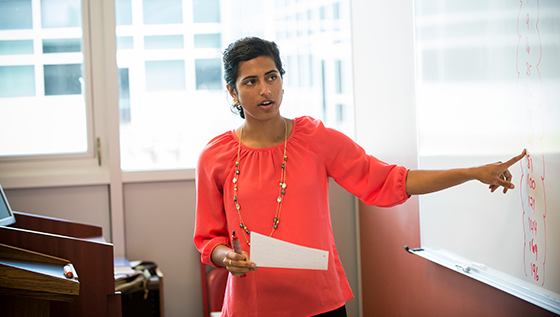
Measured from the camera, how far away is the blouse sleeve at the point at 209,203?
1.38m

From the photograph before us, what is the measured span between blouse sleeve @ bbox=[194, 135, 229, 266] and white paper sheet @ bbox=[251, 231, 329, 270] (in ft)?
0.76

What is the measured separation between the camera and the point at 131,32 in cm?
301

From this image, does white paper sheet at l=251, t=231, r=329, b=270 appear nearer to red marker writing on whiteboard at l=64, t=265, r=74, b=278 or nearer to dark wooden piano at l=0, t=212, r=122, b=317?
red marker writing on whiteboard at l=64, t=265, r=74, b=278

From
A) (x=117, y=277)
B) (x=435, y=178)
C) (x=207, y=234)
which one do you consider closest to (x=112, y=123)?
Result: (x=117, y=277)

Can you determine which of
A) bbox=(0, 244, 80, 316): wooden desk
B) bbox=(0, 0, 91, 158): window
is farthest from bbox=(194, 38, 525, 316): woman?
bbox=(0, 0, 91, 158): window

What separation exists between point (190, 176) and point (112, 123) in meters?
0.58

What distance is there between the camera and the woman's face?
4.33ft

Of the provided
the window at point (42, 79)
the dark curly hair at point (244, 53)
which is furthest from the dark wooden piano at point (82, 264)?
the window at point (42, 79)

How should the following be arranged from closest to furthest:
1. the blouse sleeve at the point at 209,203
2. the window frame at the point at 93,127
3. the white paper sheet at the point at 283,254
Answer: the white paper sheet at the point at 283,254 → the blouse sleeve at the point at 209,203 → the window frame at the point at 93,127

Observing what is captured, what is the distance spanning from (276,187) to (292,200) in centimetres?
6

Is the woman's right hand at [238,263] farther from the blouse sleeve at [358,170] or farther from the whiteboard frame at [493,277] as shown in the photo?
the whiteboard frame at [493,277]

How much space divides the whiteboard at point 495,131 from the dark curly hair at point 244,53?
2.10 ft

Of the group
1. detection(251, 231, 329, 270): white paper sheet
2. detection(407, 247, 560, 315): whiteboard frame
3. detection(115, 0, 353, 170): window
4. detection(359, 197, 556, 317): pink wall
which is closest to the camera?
detection(251, 231, 329, 270): white paper sheet

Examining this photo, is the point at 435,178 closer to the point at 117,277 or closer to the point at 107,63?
the point at 117,277
